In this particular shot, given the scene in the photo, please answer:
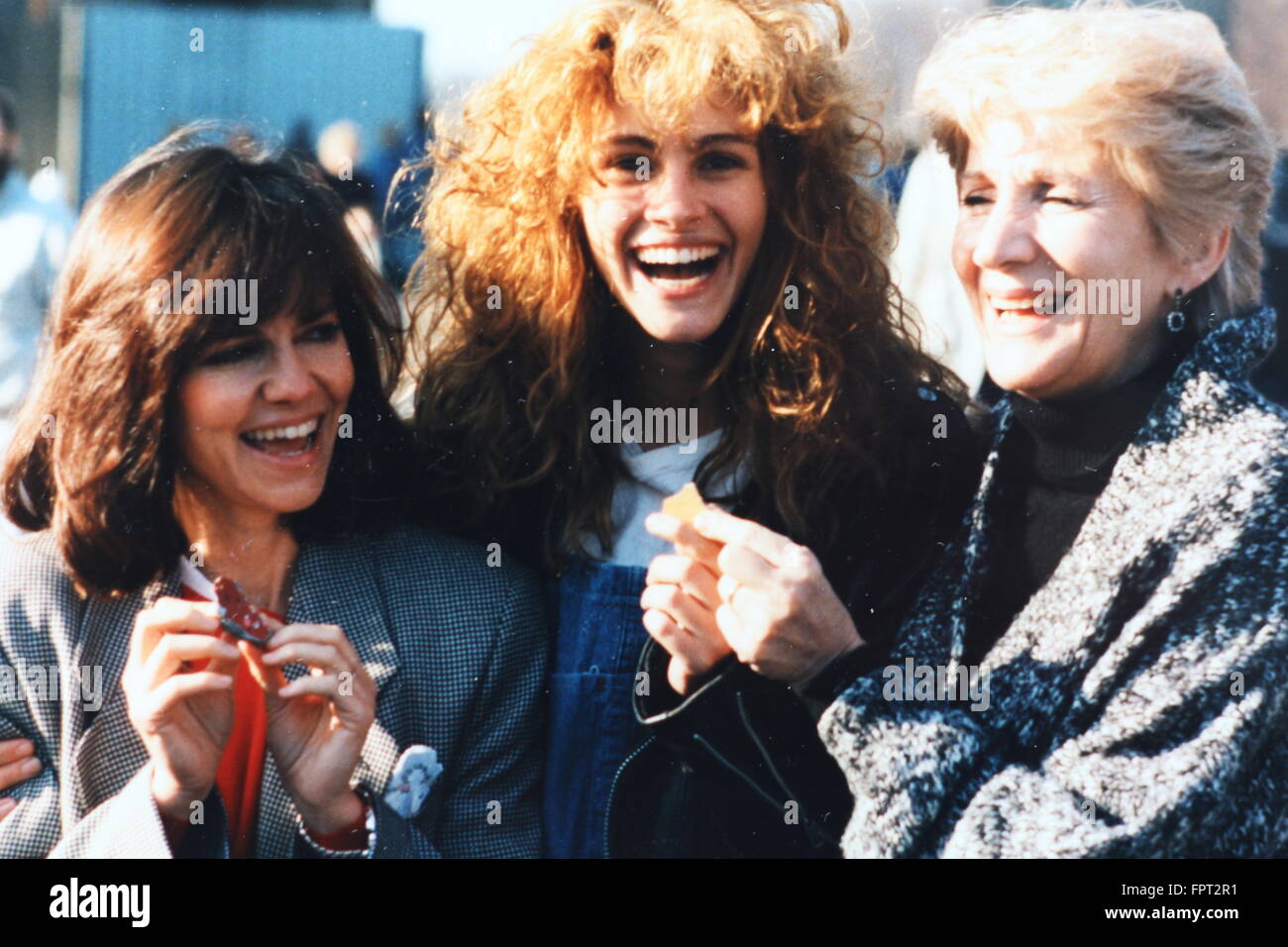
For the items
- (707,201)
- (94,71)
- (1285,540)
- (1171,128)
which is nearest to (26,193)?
(94,71)

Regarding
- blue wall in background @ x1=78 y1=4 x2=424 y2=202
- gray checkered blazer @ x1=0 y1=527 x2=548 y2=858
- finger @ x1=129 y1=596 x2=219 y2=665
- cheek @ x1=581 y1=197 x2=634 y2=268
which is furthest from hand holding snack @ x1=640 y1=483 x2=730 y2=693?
blue wall in background @ x1=78 y1=4 x2=424 y2=202

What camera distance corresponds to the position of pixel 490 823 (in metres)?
2.45

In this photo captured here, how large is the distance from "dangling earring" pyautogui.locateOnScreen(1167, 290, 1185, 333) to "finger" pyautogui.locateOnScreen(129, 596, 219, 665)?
1.57 m

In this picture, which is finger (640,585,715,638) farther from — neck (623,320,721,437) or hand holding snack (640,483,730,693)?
neck (623,320,721,437)

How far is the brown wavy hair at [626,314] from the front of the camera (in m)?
2.49

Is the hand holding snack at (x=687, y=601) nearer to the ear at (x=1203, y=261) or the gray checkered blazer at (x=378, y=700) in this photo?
the gray checkered blazer at (x=378, y=700)

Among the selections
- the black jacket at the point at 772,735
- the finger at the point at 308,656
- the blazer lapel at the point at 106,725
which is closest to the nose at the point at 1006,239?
the black jacket at the point at 772,735

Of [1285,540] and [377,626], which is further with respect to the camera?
[377,626]

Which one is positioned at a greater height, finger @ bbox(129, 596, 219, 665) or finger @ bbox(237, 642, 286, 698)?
finger @ bbox(129, 596, 219, 665)

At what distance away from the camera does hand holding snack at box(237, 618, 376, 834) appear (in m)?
2.18
